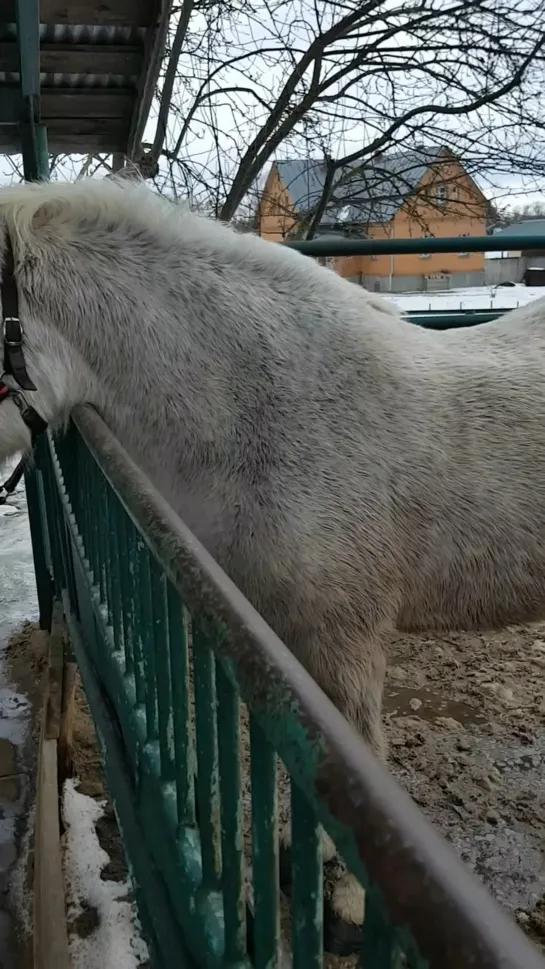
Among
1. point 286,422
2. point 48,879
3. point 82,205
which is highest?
point 82,205

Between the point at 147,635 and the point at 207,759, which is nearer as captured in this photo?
the point at 207,759

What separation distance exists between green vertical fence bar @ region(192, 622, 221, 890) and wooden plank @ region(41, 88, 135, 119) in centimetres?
316

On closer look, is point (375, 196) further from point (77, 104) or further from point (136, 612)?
point (136, 612)

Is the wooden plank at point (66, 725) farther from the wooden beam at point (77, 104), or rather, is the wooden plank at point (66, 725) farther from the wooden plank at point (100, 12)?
the wooden plank at point (100, 12)

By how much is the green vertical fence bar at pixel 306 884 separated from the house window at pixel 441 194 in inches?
272

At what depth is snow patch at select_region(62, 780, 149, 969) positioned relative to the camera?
71.5 inches

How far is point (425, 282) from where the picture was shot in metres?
13.4

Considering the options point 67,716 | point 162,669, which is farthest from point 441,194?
point 162,669

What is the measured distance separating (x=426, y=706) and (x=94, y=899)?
1.61 metres

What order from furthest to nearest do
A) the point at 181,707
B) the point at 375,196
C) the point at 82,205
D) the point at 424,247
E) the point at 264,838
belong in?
the point at 375,196, the point at 424,247, the point at 82,205, the point at 181,707, the point at 264,838

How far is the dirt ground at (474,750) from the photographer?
2238 mm

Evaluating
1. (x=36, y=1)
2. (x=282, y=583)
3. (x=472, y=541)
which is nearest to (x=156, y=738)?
(x=282, y=583)

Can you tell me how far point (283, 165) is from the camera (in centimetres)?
698

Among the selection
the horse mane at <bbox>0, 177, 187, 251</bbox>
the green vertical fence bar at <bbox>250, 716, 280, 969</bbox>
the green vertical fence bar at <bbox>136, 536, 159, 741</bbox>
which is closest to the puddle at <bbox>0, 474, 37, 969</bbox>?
the green vertical fence bar at <bbox>136, 536, 159, 741</bbox>
